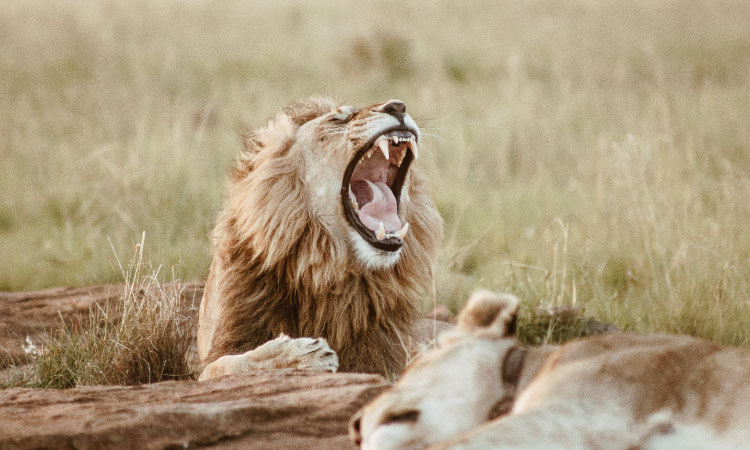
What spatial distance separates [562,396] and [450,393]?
0.25 m

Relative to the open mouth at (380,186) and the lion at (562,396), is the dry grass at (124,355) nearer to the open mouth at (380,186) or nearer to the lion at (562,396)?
the open mouth at (380,186)

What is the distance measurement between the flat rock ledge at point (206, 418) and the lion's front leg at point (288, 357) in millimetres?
580

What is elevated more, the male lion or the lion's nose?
the lion's nose

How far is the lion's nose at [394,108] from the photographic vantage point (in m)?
4.56

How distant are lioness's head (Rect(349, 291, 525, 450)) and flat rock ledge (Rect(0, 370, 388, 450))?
52 centimetres

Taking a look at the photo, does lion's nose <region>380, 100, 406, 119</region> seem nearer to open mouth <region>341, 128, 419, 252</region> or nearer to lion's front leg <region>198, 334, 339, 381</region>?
open mouth <region>341, 128, 419, 252</region>

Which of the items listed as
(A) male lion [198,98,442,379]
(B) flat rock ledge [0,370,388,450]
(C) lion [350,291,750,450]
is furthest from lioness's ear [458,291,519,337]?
(A) male lion [198,98,442,379]

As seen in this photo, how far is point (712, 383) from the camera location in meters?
2.16

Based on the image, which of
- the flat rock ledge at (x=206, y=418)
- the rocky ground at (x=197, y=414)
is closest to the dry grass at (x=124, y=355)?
the rocky ground at (x=197, y=414)

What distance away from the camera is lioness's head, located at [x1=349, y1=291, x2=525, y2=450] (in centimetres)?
220

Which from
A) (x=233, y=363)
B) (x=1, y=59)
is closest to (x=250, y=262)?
(x=233, y=363)

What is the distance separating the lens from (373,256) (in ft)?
14.7

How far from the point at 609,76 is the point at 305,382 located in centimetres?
1139

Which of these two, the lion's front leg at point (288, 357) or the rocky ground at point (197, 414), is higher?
the rocky ground at point (197, 414)
